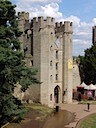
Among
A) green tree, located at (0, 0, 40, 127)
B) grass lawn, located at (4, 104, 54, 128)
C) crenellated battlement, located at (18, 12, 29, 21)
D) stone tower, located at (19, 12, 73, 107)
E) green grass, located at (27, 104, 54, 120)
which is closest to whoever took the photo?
green tree, located at (0, 0, 40, 127)

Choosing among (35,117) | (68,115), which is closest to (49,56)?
(68,115)

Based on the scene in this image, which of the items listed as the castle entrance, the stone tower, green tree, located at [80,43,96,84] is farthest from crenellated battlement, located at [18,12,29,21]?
green tree, located at [80,43,96,84]

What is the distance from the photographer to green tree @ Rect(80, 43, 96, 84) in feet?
212

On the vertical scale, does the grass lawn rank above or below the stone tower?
below

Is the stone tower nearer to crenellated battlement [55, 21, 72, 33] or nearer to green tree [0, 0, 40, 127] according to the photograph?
crenellated battlement [55, 21, 72, 33]

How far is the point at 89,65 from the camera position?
6575 cm

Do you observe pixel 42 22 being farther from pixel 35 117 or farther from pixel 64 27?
pixel 35 117

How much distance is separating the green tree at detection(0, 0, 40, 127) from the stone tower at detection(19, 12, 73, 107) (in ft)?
49.2

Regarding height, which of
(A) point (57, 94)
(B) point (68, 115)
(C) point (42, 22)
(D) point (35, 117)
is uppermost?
(C) point (42, 22)

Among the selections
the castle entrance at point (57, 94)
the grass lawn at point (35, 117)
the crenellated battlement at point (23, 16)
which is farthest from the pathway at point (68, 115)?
the crenellated battlement at point (23, 16)

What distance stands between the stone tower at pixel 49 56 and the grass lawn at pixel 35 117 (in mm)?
2965

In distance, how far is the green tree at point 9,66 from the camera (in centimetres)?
2963

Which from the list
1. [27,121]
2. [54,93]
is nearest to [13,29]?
[27,121]

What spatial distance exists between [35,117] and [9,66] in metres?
12.0
